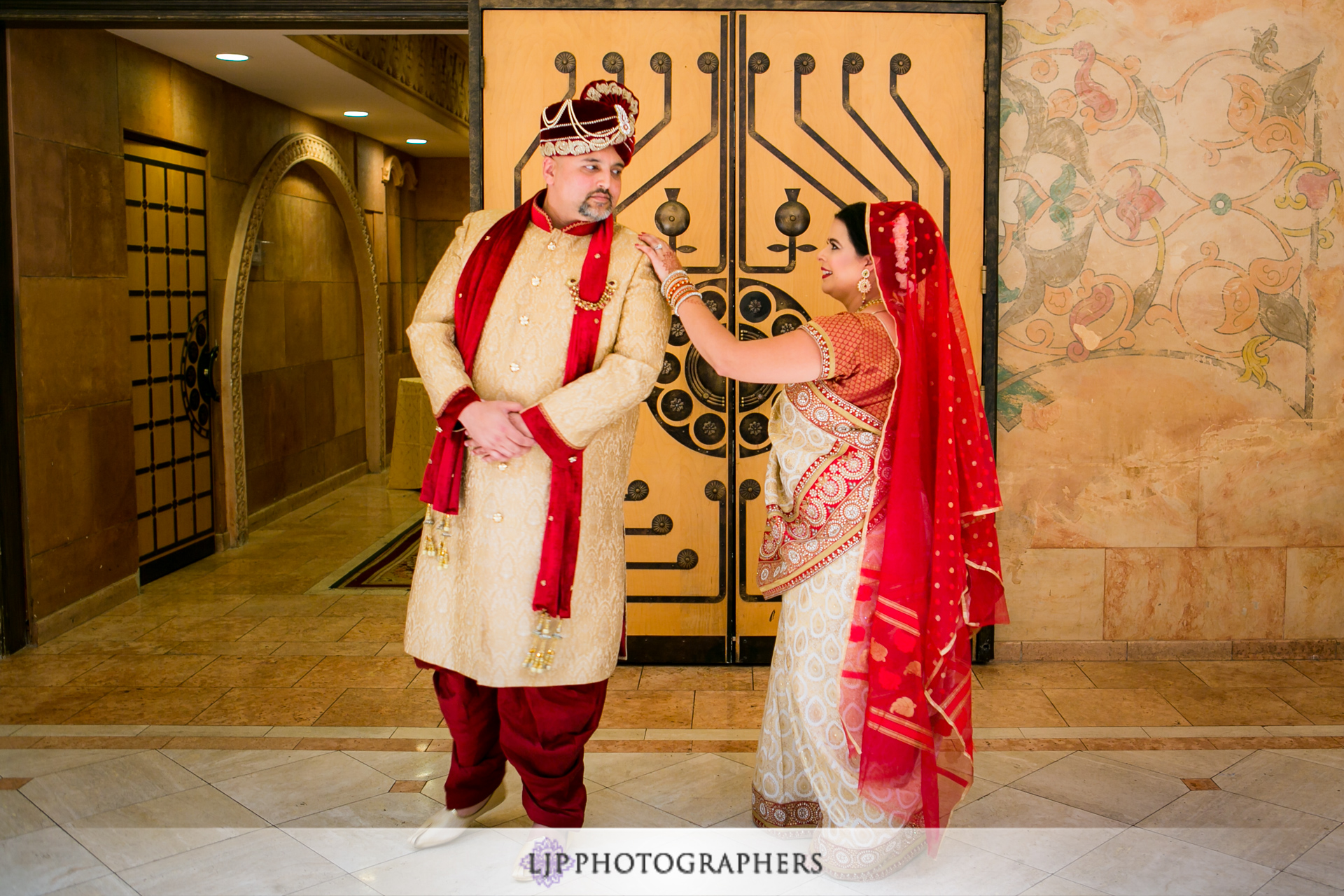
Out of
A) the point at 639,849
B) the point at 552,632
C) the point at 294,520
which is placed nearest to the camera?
the point at 552,632

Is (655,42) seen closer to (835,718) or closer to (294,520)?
(835,718)

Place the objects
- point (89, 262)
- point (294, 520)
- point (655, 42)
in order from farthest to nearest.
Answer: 1. point (294, 520)
2. point (89, 262)
3. point (655, 42)

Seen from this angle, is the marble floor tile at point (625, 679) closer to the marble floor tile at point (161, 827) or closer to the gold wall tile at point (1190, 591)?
the marble floor tile at point (161, 827)

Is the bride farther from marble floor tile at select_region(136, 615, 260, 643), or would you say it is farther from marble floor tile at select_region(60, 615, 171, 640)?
marble floor tile at select_region(60, 615, 171, 640)

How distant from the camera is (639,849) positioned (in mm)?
2654

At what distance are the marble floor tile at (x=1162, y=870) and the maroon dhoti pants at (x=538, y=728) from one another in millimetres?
1110

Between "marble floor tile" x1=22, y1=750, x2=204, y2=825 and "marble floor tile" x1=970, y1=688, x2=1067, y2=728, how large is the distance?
2.26 meters

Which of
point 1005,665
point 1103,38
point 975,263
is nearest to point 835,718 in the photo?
point 1005,665

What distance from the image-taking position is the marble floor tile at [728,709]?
352 cm

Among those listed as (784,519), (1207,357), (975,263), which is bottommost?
(784,519)

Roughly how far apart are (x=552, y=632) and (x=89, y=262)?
10.9 ft

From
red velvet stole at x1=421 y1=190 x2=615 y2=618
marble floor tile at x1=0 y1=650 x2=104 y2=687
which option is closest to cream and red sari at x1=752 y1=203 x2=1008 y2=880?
red velvet stole at x1=421 y1=190 x2=615 y2=618

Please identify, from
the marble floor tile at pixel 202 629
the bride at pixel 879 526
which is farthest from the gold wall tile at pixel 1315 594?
the marble floor tile at pixel 202 629

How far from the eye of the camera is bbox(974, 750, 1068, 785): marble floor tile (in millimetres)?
3102
